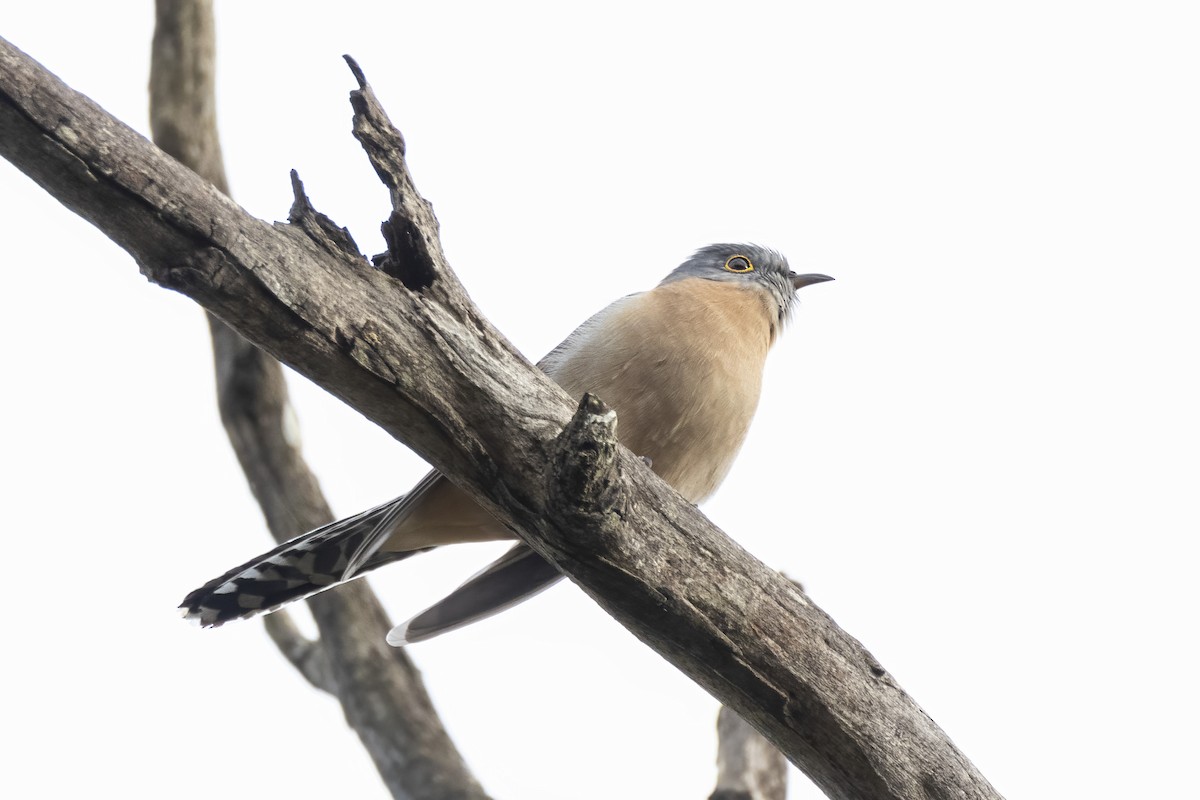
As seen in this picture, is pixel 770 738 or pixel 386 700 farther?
pixel 386 700

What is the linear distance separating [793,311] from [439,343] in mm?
3500

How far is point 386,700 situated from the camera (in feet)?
23.5

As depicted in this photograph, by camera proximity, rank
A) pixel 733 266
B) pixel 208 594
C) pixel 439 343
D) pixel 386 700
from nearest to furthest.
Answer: pixel 439 343 → pixel 208 594 → pixel 733 266 → pixel 386 700

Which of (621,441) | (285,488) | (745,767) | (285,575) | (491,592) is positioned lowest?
(285,575)

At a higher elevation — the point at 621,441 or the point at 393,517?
the point at 621,441

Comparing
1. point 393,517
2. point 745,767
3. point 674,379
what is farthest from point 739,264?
point 745,767

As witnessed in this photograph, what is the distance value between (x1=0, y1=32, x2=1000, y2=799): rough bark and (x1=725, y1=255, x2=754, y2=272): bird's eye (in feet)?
9.47

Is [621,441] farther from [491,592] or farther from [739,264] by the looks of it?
[739,264]

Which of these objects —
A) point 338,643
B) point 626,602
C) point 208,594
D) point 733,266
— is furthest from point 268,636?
point 626,602

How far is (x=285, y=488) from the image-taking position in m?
7.49

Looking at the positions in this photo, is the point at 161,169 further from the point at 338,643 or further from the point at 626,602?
the point at 338,643

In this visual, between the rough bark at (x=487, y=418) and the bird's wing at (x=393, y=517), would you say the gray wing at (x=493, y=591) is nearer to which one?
the bird's wing at (x=393, y=517)

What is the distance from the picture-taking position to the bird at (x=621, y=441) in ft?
16.7

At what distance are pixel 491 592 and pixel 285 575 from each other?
1.01 m
